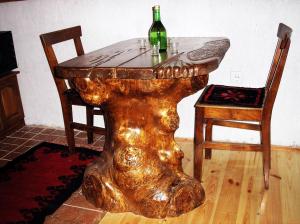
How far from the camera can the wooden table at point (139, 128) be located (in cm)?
172

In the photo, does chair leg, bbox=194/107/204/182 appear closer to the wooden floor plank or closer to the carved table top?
the carved table top

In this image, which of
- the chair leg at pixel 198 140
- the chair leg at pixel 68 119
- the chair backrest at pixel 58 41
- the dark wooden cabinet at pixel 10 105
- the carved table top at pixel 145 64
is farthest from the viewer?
the dark wooden cabinet at pixel 10 105

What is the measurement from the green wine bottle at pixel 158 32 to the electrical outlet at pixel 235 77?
76cm

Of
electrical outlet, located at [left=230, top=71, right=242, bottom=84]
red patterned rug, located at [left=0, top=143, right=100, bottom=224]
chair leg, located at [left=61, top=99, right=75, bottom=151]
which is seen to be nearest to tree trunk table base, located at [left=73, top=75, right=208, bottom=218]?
red patterned rug, located at [left=0, top=143, right=100, bottom=224]

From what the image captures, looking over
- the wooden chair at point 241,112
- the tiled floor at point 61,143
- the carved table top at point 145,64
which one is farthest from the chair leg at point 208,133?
the tiled floor at point 61,143

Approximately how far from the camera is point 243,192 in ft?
7.04

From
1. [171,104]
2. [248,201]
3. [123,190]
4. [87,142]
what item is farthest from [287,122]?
[87,142]

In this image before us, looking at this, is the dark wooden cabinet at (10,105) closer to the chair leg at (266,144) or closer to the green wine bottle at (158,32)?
the green wine bottle at (158,32)

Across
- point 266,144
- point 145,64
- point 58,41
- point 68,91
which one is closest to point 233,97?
point 266,144

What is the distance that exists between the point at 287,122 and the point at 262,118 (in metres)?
0.80

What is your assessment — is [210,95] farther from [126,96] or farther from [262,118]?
[126,96]

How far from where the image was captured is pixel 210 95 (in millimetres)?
2217

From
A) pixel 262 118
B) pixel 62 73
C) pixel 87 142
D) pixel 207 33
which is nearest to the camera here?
pixel 62 73

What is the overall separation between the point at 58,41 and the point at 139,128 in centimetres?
111
